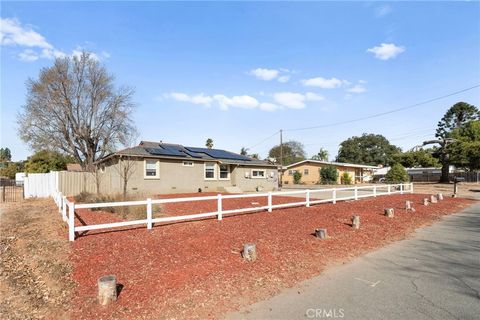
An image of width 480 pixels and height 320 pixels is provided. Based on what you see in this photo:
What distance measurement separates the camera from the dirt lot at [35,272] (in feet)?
15.0

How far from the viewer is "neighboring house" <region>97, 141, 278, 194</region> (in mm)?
22141

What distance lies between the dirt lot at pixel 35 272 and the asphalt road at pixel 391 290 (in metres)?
2.73

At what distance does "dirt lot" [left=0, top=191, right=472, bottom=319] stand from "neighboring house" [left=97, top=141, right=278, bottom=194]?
37.3 feet

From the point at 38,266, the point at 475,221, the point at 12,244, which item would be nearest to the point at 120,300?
the point at 38,266

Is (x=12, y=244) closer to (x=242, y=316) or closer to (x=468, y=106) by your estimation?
(x=242, y=316)

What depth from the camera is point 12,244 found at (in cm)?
817

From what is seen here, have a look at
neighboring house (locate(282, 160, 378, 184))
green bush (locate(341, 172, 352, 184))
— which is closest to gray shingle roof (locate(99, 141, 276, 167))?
neighboring house (locate(282, 160, 378, 184))

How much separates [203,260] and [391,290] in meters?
3.45

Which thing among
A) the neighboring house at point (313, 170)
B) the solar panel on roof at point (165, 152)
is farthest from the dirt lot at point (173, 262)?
the neighboring house at point (313, 170)

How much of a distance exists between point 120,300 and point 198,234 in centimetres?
380

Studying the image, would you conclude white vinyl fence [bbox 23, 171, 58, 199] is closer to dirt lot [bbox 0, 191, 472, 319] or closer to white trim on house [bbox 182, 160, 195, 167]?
white trim on house [bbox 182, 160, 195, 167]

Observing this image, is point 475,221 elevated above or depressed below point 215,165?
below

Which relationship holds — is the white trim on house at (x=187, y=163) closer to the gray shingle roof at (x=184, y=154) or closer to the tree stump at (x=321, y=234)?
the gray shingle roof at (x=184, y=154)

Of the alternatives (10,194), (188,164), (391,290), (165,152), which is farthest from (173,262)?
(10,194)
